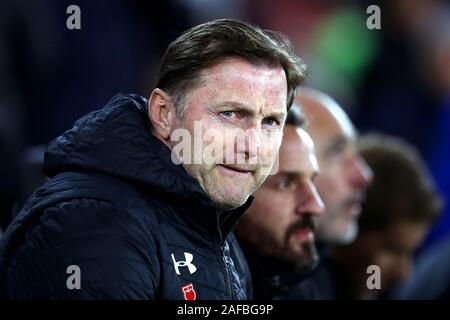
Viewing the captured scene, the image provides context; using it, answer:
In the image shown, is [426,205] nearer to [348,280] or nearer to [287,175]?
[348,280]

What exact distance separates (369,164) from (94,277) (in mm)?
2870

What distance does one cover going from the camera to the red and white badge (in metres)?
2.36

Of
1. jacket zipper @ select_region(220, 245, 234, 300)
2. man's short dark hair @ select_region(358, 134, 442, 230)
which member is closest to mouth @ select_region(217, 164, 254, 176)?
jacket zipper @ select_region(220, 245, 234, 300)

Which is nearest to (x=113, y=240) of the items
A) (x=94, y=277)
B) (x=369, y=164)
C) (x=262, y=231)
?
(x=94, y=277)

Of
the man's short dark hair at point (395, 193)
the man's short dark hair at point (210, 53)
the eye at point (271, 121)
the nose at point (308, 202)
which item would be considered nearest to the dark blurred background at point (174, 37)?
the nose at point (308, 202)

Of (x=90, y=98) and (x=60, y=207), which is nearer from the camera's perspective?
(x=60, y=207)

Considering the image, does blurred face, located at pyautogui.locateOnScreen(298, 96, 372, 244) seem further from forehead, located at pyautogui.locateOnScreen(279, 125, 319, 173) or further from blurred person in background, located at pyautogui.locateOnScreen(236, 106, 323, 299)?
blurred person in background, located at pyautogui.locateOnScreen(236, 106, 323, 299)

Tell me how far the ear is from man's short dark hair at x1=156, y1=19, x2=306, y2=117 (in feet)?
0.08

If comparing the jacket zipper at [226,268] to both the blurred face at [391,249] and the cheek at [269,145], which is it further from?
the blurred face at [391,249]

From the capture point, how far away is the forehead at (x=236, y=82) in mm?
→ 2459

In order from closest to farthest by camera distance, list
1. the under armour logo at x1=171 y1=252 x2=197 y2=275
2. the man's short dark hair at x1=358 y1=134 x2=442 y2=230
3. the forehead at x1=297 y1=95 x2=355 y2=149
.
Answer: the under armour logo at x1=171 y1=252 x2=197 y2=275
the forehead at x1=297 y1=95 x2=355 y2=149
the man's short dark hair at x1=358 y1=134 x2=442 y2=230

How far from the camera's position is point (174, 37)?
20.6ft

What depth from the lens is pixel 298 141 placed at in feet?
11.3

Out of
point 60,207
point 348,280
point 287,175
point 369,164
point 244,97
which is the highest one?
point 244,97
